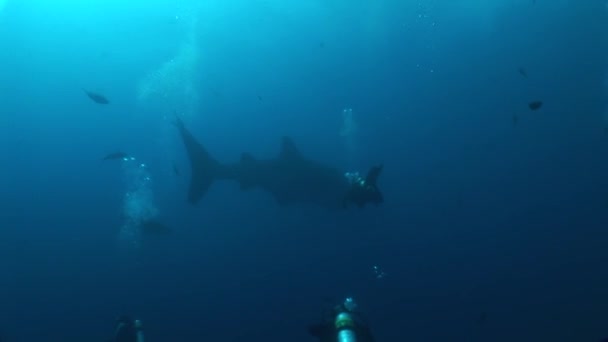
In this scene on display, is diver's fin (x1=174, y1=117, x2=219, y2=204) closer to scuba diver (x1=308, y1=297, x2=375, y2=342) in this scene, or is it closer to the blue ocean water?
the blue ocean water

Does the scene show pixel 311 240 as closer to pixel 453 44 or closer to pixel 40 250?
pixel 40 250


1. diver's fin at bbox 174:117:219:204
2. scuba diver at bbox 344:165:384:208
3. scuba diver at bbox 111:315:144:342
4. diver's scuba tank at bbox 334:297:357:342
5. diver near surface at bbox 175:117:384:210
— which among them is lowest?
diver's scuba tank at bbox 334:297:357:342

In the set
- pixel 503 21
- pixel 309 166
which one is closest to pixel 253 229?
pixel 309 166

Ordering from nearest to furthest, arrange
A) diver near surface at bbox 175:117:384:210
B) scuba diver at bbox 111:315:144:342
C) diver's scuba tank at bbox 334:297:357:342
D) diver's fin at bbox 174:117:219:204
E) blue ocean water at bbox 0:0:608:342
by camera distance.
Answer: diver's scuba tank at bbox 334:297:357:342, scuba diver at bbox 111:315:144:342, diver near surface at bbox 175:117:384:210, diver's fin at bbox 174:117:219:204, blue ocean water at bbox 0:0:608:342

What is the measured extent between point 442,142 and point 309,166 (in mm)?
21222

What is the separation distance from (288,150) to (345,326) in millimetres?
11157

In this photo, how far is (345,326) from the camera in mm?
4707

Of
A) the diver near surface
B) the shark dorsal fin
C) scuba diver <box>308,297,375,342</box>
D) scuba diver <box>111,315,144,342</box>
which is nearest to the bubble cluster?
the diver near surface

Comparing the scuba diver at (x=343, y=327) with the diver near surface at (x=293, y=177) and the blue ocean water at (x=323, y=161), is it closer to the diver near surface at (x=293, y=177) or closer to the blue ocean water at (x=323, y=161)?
the diver near surface at (x=293, y=177)

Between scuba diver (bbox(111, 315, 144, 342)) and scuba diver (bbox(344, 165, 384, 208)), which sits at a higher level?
scuba diver (bbox(344, 165, 384, 208))

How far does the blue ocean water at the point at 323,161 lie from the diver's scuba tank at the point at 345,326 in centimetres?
1577

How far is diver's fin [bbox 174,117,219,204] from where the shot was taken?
1677 centimetres

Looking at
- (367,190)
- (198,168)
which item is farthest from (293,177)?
(367,190)

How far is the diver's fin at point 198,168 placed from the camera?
55.0 ft
